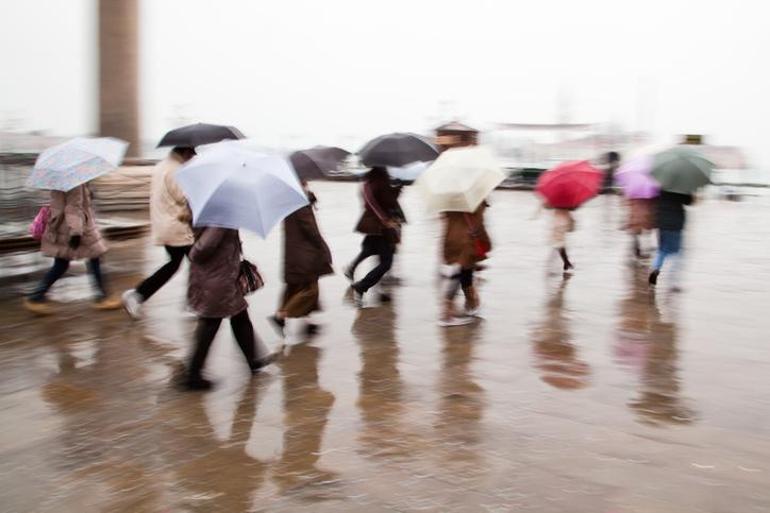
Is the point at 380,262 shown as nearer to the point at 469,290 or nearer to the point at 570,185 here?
the point at 469,290

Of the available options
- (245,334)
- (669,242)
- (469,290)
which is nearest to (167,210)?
(245,334)

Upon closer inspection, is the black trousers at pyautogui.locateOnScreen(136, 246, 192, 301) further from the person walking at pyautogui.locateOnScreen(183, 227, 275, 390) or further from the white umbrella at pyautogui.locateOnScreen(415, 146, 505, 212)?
the white umbrella at pyautogui.locateOnScreen(415, 146, 505, 212)

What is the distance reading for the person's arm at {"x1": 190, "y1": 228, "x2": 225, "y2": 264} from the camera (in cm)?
524

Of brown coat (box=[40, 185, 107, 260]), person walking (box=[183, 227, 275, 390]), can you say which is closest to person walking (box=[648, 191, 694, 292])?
person walking (box=[183, 227, 275, 390])

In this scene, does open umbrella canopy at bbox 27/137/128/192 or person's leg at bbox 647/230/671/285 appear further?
person's leg at bbox 647/230/671/285

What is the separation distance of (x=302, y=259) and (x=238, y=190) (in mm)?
1556

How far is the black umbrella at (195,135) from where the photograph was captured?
21.9ft

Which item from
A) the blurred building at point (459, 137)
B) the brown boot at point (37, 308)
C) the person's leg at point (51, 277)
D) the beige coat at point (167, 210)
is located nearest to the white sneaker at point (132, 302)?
the beige coat at point (167, 210)

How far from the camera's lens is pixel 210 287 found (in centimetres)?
532

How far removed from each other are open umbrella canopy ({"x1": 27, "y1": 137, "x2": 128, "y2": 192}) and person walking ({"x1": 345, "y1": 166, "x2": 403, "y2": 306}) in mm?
2530

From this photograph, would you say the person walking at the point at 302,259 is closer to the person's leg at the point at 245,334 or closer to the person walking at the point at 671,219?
the person's leg at the point at 245,334

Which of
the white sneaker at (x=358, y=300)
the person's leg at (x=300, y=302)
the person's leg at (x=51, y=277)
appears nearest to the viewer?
the person's leg at (x=300, y=302)

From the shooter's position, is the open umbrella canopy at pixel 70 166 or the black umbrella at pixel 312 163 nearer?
the black umbrella at pixel 312 163

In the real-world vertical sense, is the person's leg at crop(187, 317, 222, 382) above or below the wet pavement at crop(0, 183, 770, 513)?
Result: above
